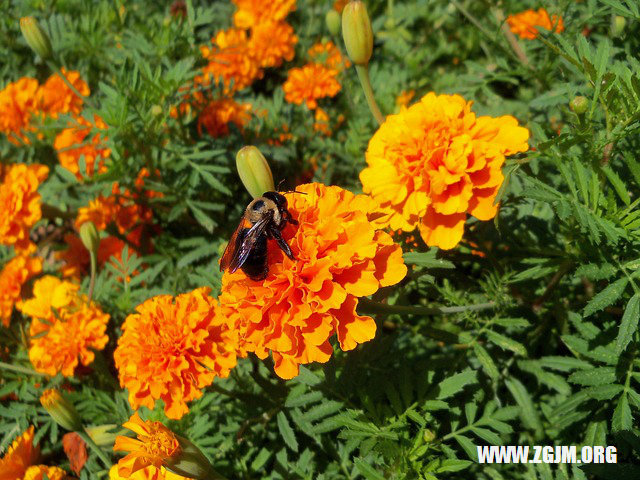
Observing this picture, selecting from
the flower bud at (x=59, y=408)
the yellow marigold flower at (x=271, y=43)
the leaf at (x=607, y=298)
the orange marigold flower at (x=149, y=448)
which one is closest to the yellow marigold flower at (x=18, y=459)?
the flower bud at (x=59, y=408)

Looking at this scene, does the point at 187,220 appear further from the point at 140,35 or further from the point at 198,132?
the point at 140,35

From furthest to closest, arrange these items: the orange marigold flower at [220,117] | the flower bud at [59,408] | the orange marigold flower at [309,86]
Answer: the orange marigold flower at [309,86], the orange marigold flower at [220,117], the flower bud at [59,408]

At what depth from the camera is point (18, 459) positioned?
158cm

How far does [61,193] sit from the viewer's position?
2391 millimetres

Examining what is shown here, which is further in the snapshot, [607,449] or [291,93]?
[291,93]

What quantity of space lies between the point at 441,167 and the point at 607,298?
427 mm

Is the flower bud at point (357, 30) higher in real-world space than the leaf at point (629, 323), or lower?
higher

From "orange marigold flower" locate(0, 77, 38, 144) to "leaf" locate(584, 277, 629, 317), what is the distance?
2142 millimetres

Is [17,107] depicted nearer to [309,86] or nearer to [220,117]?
[220,117]

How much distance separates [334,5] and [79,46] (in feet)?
3.94

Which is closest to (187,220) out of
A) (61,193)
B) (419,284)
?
(61,193)

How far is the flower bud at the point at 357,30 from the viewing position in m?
1.43

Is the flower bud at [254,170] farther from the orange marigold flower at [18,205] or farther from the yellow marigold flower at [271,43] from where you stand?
the yellow marigold flower at [271,43]

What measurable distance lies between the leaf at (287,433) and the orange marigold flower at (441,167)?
608 mm
